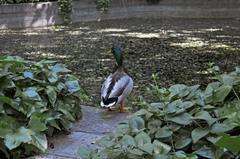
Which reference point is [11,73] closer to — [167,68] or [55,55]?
[167,68]

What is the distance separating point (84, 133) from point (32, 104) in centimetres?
48

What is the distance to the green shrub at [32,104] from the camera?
2.91 meters

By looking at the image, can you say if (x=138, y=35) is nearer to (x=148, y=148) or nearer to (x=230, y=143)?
(x=148, y=148)

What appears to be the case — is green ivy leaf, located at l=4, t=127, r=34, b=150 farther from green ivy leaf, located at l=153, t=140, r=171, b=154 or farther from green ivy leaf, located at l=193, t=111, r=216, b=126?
green ivy leaf, located at l=193, t=111, r=216, b=126

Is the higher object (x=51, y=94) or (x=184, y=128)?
(x=184, y=128)

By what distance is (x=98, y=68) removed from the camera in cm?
617

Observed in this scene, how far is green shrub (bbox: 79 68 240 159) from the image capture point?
7.07 feet

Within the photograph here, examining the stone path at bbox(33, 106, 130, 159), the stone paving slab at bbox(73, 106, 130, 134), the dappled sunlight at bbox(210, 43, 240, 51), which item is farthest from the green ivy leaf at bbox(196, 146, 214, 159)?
the dappled sunlight at bbox(210, 43, 240, 51)

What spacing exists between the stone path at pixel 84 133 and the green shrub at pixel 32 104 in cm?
7

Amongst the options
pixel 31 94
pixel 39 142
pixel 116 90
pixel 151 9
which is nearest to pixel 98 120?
pixel 116 90

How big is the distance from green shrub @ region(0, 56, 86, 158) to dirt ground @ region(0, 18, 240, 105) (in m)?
0.87

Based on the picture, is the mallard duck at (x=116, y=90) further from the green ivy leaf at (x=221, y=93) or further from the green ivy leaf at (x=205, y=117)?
the green ivy leaf at (x=205, y=117)

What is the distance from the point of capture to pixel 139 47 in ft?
25.6

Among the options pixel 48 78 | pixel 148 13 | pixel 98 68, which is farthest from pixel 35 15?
pixel 48 78
